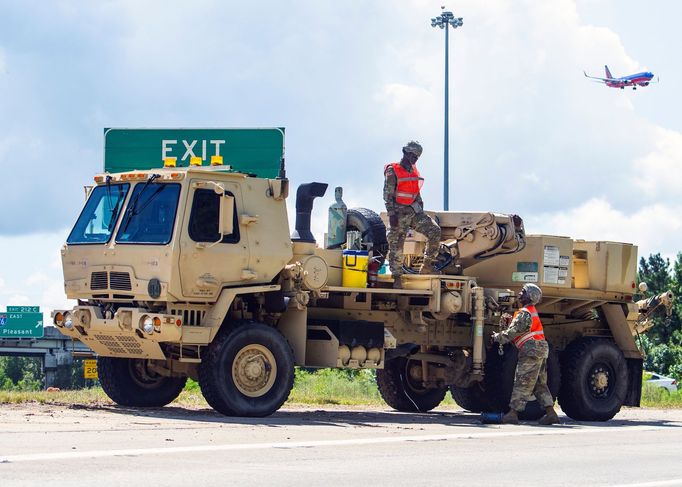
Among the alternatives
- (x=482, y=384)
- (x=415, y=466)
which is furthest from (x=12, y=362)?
(x=415, y=466)

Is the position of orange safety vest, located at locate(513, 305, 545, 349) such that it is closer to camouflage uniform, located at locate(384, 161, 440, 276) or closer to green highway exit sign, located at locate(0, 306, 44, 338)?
camouflage uniform, located at locate(384, 161, 440, 276)

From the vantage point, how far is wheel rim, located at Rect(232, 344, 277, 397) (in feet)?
55.4

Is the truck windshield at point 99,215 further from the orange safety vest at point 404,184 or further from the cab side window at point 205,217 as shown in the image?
the orange safety vest at point 404,184

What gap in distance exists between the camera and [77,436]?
13344mm

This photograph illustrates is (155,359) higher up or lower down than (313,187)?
lower down

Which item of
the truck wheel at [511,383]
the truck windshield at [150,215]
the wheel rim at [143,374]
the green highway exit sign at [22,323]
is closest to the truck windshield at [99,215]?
the truck windshield at [150,215]

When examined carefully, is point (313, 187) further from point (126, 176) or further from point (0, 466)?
point (0, 466)

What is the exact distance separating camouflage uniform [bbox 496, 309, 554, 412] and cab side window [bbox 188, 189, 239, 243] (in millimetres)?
4044

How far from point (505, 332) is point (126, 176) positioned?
532 centimetres

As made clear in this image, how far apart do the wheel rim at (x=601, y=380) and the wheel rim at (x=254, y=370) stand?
5.66 m

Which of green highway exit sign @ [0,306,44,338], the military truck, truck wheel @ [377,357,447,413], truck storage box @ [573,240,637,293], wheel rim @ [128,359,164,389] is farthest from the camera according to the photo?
green highway exit sign @ [0,306,44,338]

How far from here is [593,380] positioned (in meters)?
20.7

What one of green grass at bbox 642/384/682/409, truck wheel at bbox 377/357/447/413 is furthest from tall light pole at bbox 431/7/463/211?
truck wheel at bbox 377/357/447/413

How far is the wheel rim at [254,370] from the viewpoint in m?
16.9
